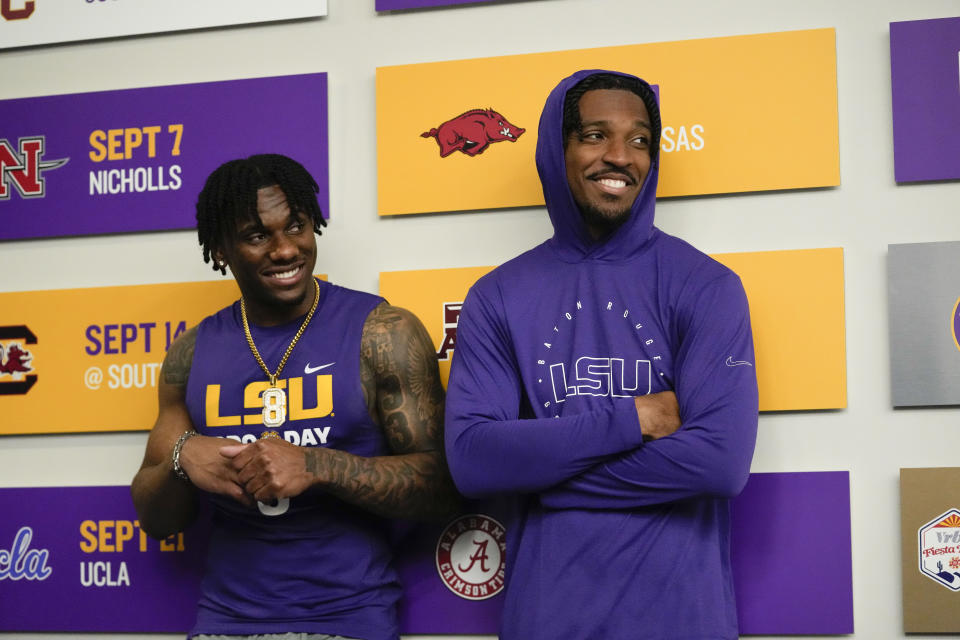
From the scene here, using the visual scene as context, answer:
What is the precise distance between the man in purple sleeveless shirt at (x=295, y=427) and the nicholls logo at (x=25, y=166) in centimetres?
68

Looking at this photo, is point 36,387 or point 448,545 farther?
point 36,387

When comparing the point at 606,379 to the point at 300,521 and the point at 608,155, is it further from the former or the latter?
the point at 300,521

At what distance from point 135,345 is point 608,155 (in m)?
1.25

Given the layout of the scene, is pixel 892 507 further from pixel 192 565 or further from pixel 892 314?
pixel 192 565

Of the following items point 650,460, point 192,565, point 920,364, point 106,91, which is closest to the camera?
point 650,460

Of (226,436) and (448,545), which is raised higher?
(226,436)

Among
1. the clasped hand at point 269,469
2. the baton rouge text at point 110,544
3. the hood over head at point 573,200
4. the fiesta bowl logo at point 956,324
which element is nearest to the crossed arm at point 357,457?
the clasped hand at point 269,469

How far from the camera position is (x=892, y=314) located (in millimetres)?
2035

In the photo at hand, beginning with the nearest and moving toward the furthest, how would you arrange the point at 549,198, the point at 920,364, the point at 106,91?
the point at 549,198, the point at 920,364, the point at 106,91

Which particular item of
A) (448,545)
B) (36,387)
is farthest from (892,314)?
(36,387)

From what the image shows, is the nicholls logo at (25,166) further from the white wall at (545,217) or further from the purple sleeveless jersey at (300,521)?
the purple sleeveless jersey at (300,521)

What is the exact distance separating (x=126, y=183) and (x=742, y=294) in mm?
1504

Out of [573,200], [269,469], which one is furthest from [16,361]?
[573,200]

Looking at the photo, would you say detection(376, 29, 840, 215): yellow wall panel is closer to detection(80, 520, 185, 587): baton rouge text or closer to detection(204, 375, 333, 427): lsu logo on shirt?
detection(204, 375, 333, 427): lsu logo on shirt
